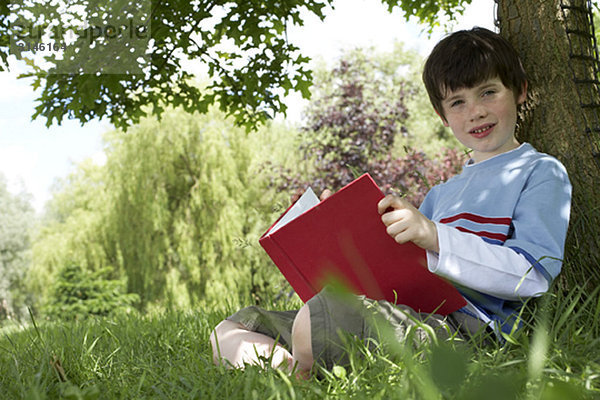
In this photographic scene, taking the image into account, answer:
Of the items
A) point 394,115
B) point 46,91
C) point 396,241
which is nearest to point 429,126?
point 394,115

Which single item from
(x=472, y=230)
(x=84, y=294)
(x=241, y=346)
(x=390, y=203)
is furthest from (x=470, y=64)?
(x=84, y=294)

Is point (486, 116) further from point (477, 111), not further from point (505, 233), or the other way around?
point (505, 233)

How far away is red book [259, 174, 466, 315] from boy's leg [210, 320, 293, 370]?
236 mm

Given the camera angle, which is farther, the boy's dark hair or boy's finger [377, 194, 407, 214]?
the boy's dark hair

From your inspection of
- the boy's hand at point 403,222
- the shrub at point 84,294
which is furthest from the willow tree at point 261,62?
the shrub at point 84,294

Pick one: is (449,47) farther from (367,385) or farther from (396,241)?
(367,385)

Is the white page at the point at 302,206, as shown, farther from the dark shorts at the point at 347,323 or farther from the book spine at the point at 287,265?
the dark shorts at the point at 347,323

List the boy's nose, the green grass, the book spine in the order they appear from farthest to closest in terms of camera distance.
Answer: the boy's nose
the book spine
the green grass

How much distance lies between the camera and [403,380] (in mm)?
1048

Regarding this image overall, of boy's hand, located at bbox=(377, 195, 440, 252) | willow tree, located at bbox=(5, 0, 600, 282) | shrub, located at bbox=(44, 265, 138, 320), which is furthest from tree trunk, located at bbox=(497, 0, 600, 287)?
shrub, located at bbox=(44, 265, 138, 320)

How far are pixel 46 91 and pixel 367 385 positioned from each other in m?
2.70

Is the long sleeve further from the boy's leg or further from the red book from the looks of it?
the boy's leg

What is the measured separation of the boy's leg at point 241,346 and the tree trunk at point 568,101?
3.39ft

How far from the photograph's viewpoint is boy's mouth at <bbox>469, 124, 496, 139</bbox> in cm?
172
